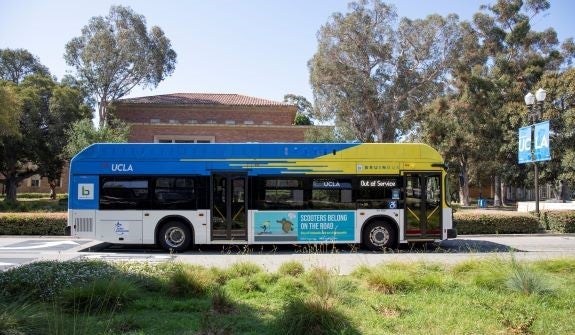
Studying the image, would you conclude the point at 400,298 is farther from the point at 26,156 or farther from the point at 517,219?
the point at 26,156

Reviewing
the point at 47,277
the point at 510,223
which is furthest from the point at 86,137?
the point at 47,277

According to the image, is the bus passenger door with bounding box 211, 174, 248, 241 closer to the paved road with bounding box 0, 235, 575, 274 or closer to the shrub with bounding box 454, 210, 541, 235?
the paved road with bounding box 0, 235, 575, 274

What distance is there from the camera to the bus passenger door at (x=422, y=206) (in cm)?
1430

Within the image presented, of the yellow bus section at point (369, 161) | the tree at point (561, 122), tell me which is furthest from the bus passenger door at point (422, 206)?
the tree at point (561, 122)

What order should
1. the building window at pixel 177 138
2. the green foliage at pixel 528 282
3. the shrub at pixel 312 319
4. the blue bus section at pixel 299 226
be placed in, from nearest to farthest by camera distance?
1. the shrub at pixel 312 319
2. the green foliage at pixel 528 282
3. the blue bus section at pixel 299 226
4. the building window at pixel 177 138

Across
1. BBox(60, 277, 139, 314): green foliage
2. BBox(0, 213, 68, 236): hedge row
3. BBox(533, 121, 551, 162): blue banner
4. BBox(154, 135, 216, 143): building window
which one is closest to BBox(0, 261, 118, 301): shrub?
BBox(60, 277, 139, 314): green foliage

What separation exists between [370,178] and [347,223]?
151 centimetres

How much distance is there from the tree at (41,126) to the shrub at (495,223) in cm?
3510

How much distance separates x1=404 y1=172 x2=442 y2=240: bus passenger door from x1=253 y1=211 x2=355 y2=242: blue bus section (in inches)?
78.0

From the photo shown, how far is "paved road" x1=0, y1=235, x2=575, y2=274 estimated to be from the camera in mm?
12289

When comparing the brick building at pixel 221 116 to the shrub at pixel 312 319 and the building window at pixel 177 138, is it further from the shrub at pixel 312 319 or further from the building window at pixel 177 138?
the shrub at pixel 312 319

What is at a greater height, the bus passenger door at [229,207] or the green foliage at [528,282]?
the bus passenger door at [229,207]

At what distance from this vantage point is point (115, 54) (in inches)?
1923

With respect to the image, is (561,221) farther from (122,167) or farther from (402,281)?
(122,167)
